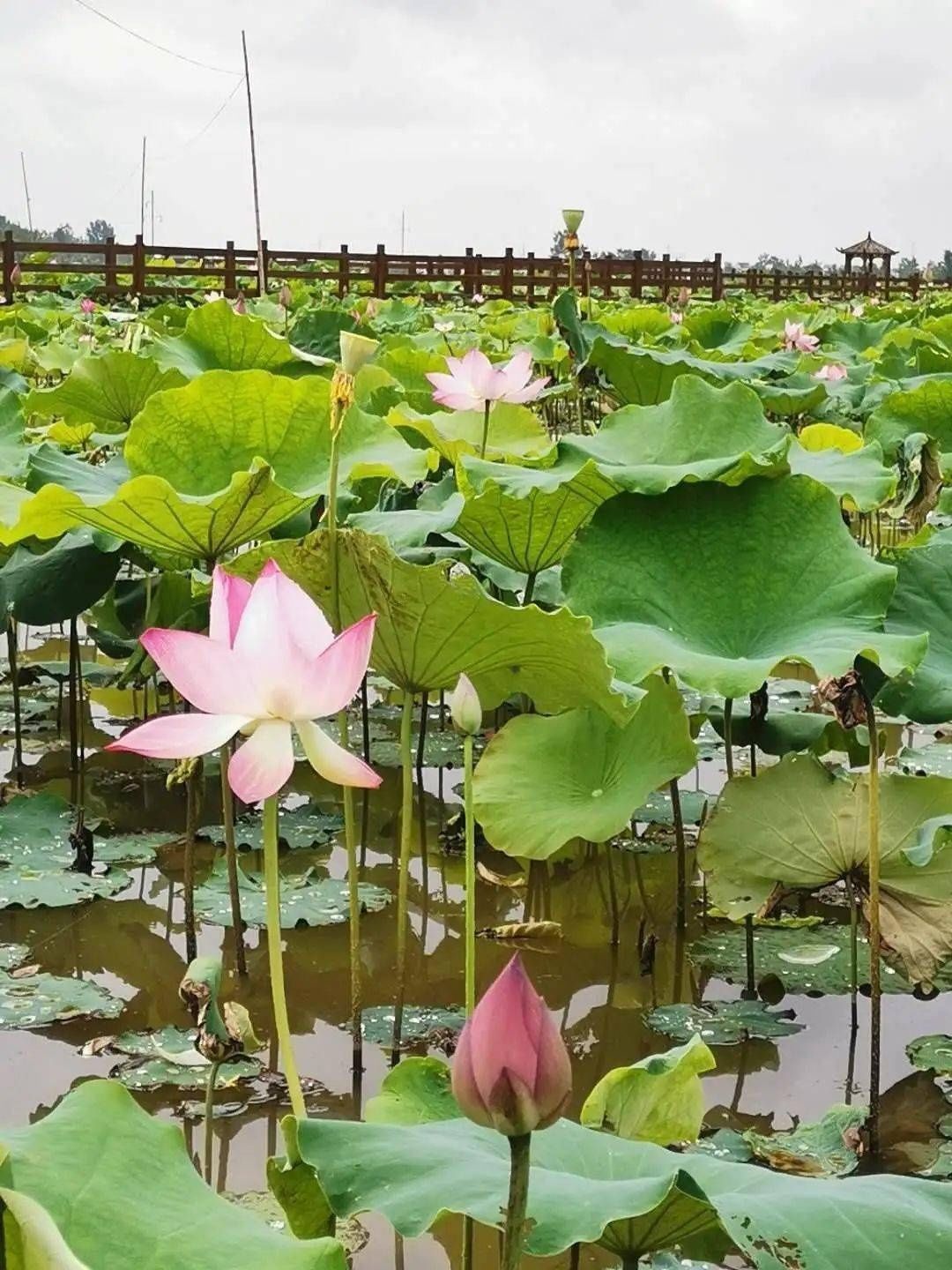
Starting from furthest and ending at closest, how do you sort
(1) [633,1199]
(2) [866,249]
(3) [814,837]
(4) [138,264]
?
(2) [866,249] → (4) [138,264] → (3) [814,837] → (1) [633,1199]

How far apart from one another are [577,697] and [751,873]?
0.32 metres

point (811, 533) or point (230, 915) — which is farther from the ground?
point (811, 533)

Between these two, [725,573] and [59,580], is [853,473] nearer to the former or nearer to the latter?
[725,573]

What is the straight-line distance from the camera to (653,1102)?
120 cm

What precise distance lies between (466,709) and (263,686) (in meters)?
0.52

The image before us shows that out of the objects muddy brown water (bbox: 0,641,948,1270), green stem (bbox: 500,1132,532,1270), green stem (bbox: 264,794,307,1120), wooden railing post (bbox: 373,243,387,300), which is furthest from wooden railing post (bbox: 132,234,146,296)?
green stem (bbox: 500,1132,532,1270)

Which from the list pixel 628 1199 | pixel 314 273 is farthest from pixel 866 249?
pixel 628 1199

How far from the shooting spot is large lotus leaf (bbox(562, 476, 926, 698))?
170cm

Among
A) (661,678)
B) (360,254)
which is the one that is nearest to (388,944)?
(661,678)

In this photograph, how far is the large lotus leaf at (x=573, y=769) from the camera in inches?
69.8

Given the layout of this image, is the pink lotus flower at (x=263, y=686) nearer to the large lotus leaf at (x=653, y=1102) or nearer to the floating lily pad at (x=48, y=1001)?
the large lotus leaf at (x=653, y=1102)

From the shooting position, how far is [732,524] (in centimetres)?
183

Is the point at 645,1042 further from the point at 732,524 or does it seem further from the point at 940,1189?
the point at 940,1189

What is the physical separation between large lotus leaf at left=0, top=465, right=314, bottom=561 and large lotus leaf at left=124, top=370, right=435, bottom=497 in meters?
0.14
